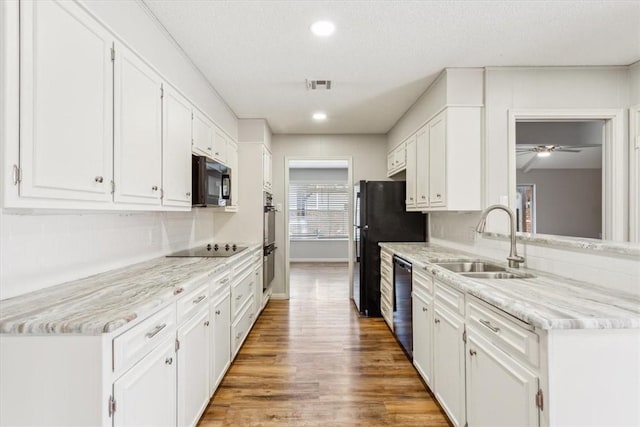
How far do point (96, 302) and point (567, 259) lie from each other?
2.35 m

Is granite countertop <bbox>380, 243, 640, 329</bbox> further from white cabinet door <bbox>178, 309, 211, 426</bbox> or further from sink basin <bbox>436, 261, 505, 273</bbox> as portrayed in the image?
white cabinet door <bbox>178, 309, 211, 426</bbox>

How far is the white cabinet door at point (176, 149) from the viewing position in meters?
2.12

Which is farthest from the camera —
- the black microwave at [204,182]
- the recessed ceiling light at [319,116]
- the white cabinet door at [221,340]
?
the recessed ceiling light at [319,116]

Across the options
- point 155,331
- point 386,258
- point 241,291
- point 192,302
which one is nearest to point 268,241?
point 241,291

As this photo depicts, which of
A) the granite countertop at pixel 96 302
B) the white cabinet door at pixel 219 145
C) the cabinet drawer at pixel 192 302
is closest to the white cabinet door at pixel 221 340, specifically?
the cabinet drawer at pixel 192 302

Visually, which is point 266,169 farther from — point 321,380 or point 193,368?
point 193,368

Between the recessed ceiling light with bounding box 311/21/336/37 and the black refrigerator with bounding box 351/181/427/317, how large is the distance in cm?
210

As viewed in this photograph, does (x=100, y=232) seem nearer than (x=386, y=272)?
Yes

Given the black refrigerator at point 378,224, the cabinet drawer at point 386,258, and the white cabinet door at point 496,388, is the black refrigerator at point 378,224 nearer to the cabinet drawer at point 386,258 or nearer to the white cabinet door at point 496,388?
the cabinet drawer at point 386,258

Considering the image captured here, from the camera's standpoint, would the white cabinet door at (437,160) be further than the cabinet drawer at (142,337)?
Yes

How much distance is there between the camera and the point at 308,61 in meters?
2.63

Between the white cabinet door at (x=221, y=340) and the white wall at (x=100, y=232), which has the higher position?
the white wall at (x=100, y=232)

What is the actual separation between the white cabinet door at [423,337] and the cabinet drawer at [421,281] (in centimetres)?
6

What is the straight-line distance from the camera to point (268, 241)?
437 centimetres
